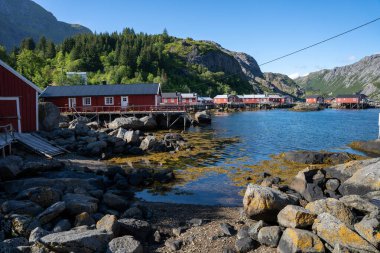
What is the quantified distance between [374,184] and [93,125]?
3328 cm

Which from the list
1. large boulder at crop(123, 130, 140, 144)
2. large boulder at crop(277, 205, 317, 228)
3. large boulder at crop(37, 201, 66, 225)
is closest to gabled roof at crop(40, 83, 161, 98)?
large boulder at crop(123, 130, 140, 144)

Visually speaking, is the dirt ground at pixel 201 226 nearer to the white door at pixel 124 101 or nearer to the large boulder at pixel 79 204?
the large boulder at pixel 79 204

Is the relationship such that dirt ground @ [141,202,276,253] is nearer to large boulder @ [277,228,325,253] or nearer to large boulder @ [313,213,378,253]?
large boulder @ [277,228,325,253]

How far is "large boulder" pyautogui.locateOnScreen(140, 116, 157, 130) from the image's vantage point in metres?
43.0

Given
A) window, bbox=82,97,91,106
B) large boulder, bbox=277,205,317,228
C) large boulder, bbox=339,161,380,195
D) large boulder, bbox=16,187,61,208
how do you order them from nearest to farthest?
large boulder, bbox=277,205,317,228 < large boulder, bbox=16,187,61,208 < large boulder, bbox=339,161,380,195 < window, bbox=82,97,91,106

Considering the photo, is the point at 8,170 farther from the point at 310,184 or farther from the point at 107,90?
the point at 107,90

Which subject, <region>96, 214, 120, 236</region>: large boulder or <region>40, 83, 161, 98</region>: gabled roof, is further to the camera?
<region>40, 83, 161, 98</region>: gabled roof

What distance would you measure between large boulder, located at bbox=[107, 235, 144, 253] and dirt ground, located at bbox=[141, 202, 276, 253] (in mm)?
1018

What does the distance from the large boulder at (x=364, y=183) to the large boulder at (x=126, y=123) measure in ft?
94.3

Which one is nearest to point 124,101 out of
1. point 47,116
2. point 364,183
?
point 47,116

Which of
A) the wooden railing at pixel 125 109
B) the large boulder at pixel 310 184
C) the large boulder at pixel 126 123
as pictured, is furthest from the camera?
the wooden railing at pixel 125 109

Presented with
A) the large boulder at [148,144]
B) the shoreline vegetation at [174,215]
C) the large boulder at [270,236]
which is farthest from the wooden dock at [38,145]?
the large boulder at [270,236]

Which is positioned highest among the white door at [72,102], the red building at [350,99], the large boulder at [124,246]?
the red building at [350,99]

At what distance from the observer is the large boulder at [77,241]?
7852mm
